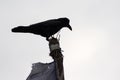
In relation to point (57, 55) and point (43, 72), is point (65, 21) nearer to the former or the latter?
point (57, 55)

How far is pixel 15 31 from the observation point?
2122cm

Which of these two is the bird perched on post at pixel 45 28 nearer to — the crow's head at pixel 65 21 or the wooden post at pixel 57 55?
the crow's head at pixel 65 21

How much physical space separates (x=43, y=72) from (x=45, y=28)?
2.02m

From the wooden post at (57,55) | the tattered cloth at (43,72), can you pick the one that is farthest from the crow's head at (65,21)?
the tattered cloth at (43,72)

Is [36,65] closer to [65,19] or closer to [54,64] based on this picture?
[54,64]

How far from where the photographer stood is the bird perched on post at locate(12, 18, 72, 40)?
21.0 meters

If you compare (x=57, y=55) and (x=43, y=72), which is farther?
(x=43, y=72)

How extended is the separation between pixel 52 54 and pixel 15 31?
A: 198cm

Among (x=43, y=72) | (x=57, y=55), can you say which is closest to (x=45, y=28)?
(x=57, y=55)

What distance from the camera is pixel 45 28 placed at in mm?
21156

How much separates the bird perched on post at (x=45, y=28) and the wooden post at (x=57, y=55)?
363 mm

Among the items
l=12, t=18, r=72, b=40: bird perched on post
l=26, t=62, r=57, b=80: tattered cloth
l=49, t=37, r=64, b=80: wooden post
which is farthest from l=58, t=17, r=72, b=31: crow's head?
l=26, t=62, r=57, b=80: tattered cloth

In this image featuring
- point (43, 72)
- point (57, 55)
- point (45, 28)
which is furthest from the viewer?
point (43, 72)

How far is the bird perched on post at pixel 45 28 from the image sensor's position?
21.0 meters
